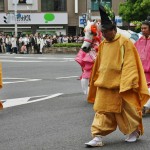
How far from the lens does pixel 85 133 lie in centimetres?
728

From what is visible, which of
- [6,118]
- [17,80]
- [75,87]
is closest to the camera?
[6,118]

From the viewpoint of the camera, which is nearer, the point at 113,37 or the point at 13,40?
the point at 113,37

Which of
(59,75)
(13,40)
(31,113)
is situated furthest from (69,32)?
(31,113)

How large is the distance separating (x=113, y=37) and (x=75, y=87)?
7.11 meters

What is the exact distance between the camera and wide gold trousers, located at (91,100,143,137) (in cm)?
630

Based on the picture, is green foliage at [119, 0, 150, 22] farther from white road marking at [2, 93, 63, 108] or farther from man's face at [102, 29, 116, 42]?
man's face at [102, 29, 116, 42]

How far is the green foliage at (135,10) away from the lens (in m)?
42.6

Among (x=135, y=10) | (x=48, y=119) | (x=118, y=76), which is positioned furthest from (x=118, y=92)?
(x=135, y=10)

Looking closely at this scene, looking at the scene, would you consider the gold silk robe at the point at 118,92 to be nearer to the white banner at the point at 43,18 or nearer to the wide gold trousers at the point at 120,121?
the wide gold trousers at the point at 120,121

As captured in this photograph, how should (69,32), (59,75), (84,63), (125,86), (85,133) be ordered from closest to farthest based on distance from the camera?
(125,86), (85,133), (84,63), (59,75), (69,32)

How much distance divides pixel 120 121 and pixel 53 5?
45.6 m

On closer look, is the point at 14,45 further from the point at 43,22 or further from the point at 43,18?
the point at 43,18

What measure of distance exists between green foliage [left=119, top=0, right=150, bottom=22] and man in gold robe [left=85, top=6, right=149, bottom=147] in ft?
120

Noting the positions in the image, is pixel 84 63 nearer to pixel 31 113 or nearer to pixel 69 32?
pixel 31 113
